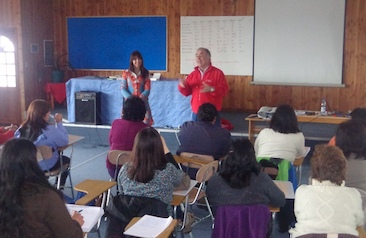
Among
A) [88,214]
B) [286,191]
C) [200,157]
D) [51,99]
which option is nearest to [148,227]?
[88,214]

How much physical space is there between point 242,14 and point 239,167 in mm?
6035

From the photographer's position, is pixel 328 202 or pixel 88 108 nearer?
pixel 328 202

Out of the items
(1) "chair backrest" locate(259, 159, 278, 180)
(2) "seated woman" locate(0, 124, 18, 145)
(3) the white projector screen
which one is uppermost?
(3) the white projector screen

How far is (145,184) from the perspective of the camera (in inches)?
112

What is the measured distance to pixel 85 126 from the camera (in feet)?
24.6

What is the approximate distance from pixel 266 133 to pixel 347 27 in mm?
4817

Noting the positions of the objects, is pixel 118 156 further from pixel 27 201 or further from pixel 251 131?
pixel 251 131

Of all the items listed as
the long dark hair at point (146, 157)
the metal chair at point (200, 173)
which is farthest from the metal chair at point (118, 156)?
the long dark hair at point (146, 157)

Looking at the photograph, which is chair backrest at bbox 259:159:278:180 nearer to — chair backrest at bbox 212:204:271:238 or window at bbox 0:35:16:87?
chair backrest at bbox 212:204:271:238

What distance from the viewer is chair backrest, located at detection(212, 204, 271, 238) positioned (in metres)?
2.70

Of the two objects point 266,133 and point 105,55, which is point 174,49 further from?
point 266,133

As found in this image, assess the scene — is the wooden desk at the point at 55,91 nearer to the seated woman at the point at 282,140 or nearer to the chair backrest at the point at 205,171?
the seated woman at the point at 282,140

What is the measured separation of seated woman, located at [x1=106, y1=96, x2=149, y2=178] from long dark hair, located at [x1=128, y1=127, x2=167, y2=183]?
1.18 meters

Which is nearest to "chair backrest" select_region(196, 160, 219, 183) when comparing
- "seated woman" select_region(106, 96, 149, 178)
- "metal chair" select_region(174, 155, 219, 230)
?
"metal chair" select_region(174, 155, 219, 230)
